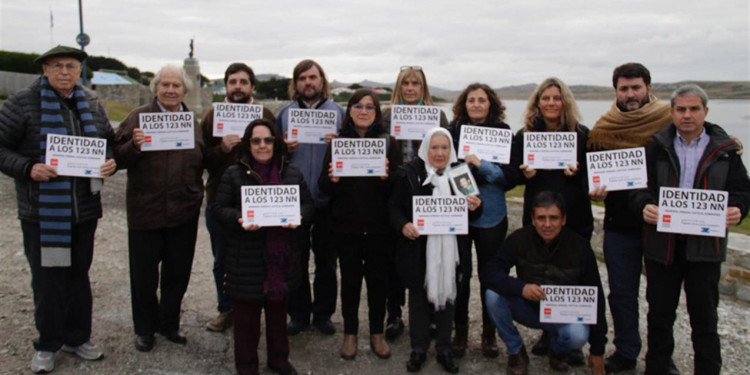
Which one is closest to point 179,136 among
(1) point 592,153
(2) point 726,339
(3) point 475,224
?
(3) point 475,224

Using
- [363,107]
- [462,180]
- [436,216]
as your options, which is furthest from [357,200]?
[462,180]

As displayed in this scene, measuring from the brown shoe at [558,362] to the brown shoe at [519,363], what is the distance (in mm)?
255

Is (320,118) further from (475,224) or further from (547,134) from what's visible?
(547,134)

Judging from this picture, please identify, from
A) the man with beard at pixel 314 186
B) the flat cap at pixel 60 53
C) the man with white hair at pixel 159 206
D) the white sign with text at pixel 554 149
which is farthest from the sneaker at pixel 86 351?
the white sign with text at pixel 554 149

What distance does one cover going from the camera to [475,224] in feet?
15.2

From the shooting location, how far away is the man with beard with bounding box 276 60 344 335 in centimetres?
500

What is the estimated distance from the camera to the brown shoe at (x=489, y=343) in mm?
4867

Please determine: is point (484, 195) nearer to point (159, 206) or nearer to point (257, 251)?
point (257, 251)

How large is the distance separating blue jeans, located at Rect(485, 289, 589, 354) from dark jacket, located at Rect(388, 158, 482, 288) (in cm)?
56

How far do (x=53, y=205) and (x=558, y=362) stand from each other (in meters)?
4.36

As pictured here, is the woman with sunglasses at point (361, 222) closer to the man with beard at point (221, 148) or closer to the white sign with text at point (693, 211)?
the man with beard at point (221, 148)

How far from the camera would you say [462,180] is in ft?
14.6

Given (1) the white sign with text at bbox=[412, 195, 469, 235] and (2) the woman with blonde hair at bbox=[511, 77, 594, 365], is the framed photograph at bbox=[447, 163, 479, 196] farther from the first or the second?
(2) the woman with blonde hair at bbox=[511, 77, 594, 365]

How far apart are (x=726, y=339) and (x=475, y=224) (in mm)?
3283
